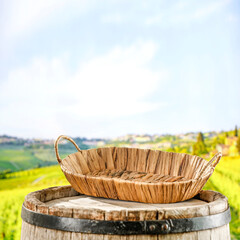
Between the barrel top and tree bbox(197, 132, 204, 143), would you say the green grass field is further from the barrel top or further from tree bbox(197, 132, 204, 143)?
the barrel top

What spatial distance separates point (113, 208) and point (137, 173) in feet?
1.81

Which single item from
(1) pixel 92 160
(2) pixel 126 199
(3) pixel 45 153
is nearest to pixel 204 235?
(2) pixel 126 199

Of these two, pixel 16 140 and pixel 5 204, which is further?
pixel 16 140

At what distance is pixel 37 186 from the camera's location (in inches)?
170

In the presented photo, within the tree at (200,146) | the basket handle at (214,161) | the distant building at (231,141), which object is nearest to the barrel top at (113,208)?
the basket handle at (214,161)

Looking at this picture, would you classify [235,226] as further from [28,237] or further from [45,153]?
[28,237]

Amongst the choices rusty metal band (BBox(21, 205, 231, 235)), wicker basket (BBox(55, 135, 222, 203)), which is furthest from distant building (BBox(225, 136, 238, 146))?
rusty metal band (BBox(21, 205, 231, 235))

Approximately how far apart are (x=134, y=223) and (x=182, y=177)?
0.72m

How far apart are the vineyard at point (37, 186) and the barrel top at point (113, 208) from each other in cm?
235

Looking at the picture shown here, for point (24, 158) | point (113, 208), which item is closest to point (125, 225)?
point (113, 208)

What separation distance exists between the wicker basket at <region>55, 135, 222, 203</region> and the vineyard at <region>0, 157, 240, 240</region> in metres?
2.17

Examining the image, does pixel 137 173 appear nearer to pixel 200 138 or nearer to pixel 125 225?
pixel 125 225

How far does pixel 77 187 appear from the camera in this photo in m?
1.68

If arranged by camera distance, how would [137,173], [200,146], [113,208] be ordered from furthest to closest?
[200,146], [137,173], [113,208]
